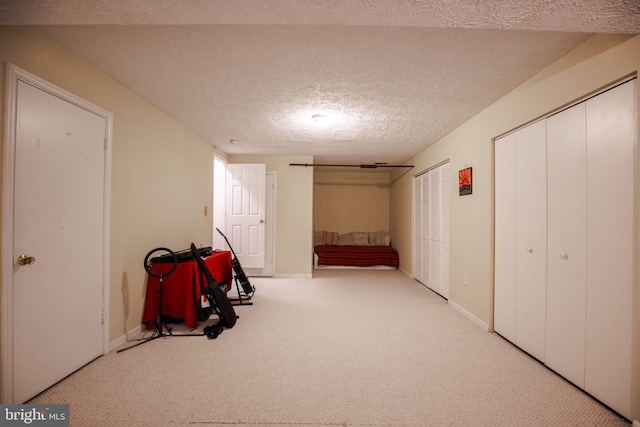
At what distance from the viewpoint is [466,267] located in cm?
349

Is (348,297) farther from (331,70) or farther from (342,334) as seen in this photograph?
(331,70)

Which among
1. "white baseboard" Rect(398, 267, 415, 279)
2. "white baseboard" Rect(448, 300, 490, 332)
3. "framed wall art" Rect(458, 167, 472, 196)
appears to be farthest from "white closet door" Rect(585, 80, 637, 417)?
"white baseboard" Rect(398, 267, 415, 279)

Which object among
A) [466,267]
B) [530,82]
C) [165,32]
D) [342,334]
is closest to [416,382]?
[342,334]

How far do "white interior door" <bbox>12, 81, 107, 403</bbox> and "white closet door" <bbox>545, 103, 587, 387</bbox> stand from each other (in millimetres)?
3570

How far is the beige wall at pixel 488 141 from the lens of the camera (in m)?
1.75

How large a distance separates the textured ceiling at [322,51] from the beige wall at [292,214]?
1.70 metres

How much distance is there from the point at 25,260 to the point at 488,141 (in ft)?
12.9

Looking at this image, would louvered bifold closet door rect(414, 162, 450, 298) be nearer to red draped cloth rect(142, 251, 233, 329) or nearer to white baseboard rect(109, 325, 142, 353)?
red draped cloth rect(142, 251, 233, 329)

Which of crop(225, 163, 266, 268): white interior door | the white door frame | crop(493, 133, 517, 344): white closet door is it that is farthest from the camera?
crop(225, 163, 266, 268): white interior door

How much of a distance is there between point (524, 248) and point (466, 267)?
40.7 inches

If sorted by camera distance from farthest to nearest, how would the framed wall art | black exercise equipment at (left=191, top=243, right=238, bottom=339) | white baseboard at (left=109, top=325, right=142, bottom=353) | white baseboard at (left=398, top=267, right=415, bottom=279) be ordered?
white baseboard at (left=398, top=267, right=415, bottom=279) → the framed wall art → black exercise equipment at (left=191, top=243, right=238, bottom=339) → white baseboard at (left=109, top=325, right=142, bottom=353)

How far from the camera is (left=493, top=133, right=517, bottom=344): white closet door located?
8.77 feet

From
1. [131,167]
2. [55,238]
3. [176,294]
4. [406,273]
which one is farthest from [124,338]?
[406,273]

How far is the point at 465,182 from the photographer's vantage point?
11.4ft
